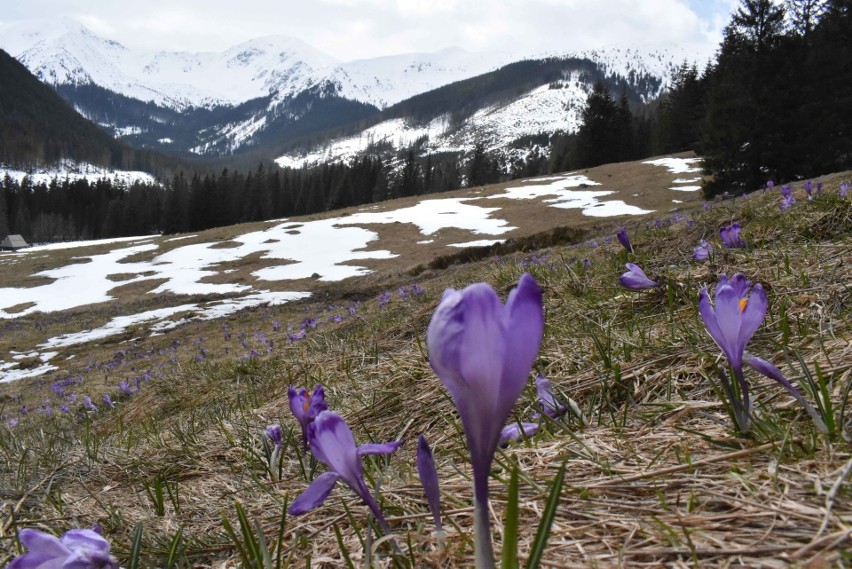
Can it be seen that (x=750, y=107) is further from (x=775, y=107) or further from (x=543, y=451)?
(x=543, y=451)

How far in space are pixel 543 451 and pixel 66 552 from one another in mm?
915

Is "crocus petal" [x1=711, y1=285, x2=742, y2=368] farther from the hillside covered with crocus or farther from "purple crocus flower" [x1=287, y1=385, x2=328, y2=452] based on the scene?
A: "purple crocus flower" [x1=287, y1=385, x2=328, y2=452]

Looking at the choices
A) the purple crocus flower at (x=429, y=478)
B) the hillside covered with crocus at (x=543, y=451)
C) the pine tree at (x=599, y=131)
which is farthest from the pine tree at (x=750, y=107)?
the pine tree at (x=599, y=131)

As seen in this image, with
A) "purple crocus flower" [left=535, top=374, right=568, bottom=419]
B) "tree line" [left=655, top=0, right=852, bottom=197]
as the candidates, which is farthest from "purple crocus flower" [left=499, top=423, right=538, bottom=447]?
"tree line" [left=655, top=0, right=852, bottom=197]

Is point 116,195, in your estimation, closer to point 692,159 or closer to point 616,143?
point 616,143

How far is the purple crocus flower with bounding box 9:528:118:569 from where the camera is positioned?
2.48 feet

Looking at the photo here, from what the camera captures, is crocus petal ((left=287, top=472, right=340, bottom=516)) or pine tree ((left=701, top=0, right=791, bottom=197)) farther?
pine tree ((left=701, top=0, right=791, bottom=197))

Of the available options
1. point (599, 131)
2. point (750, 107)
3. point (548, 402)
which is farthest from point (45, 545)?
point (599, 131)

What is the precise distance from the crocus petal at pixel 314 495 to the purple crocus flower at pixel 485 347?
0.31 metres

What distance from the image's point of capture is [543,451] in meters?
1.27

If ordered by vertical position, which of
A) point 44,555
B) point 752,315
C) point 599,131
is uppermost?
point 599,131

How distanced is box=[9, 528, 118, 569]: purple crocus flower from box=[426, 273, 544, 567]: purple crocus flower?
22.2 inches

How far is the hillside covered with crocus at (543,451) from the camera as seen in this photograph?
2.07 ft

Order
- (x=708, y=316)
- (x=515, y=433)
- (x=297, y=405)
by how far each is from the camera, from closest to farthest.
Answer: (x=708, y=316) < (x=297, y=405) < (x=515, y=433)
